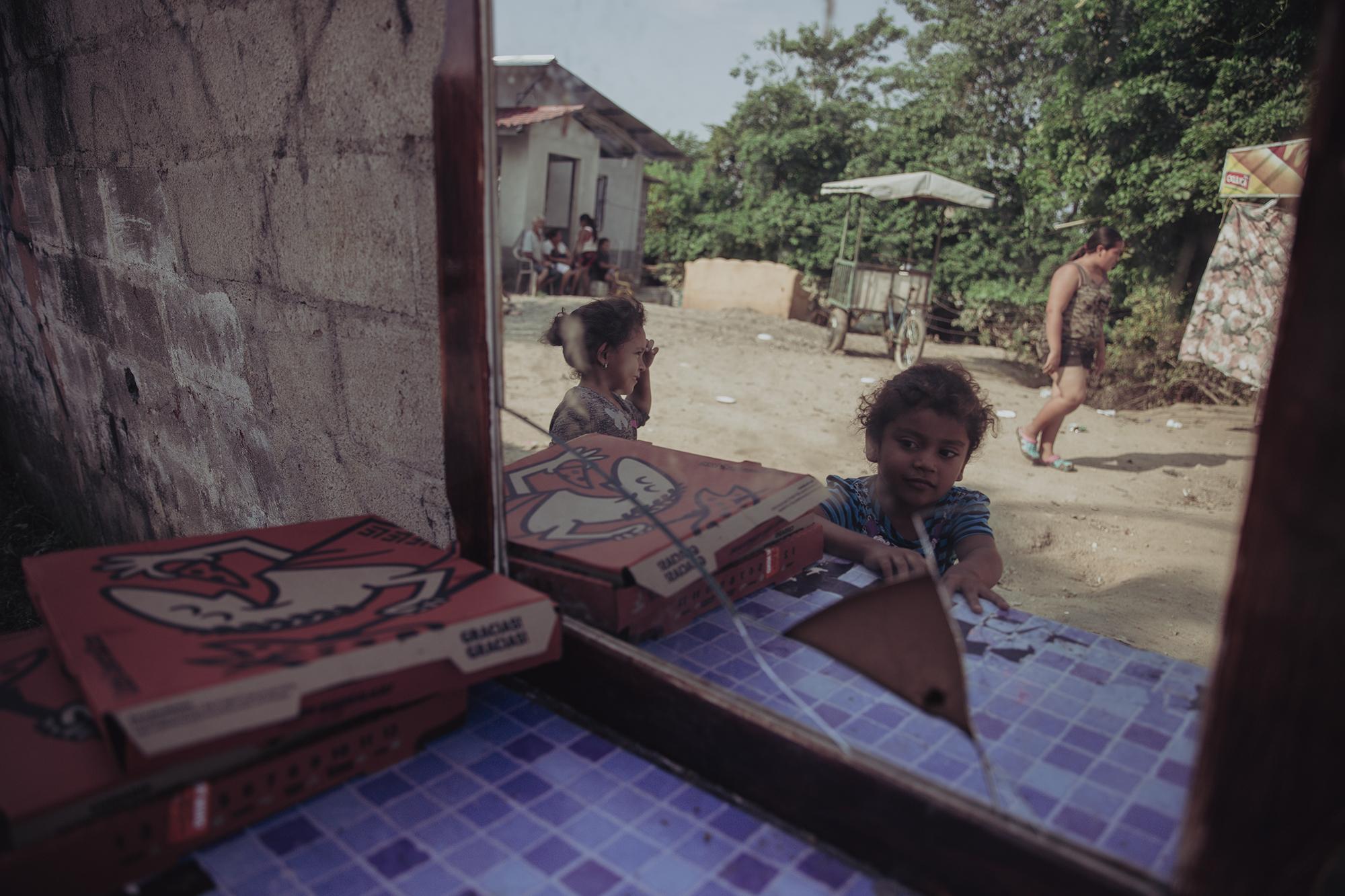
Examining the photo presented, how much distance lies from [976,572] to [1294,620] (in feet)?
3.50

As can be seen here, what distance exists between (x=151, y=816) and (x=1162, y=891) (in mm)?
891

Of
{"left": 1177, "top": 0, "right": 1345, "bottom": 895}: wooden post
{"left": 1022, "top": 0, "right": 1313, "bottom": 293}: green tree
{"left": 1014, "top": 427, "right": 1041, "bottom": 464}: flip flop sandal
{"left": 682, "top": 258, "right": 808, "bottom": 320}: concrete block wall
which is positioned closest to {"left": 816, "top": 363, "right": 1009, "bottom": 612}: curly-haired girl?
{"left": 1177, "top": 0, "right": 1345, "bottom": 895}: wooden post

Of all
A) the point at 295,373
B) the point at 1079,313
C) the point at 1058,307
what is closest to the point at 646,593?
the point at 295,373

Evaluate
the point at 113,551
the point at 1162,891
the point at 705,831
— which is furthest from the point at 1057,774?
the point at 113,551

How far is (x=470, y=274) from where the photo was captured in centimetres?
116

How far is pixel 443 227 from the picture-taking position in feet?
3.94

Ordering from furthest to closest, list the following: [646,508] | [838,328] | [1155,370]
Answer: [838,328] < [1155,370] < [646,508]

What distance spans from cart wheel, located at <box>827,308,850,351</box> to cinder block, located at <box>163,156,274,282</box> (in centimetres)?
977

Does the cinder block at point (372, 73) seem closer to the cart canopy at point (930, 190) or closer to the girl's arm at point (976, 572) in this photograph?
the girl's arm at point (976, 572)

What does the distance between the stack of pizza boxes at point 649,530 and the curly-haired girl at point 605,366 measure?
1073 millimetres

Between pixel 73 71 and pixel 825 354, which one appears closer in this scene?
pixel 73 71

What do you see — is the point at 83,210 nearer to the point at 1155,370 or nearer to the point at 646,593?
the point at 646,593

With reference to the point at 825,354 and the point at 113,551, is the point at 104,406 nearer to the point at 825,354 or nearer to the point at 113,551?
the point at 113,551

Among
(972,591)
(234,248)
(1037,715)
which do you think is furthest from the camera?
(234,248)
